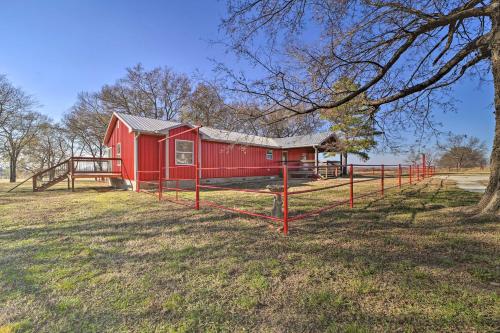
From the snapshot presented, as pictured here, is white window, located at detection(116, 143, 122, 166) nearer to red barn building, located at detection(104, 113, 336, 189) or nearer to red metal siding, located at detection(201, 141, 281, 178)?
red barn building, located at detection(104, 113, 336, 189)

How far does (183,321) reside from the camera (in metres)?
1.87

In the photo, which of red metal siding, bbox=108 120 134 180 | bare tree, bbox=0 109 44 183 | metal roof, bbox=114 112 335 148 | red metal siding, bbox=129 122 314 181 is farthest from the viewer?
bare tree, bbox=0 109 44 183

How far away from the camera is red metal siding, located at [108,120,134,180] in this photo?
11466mm

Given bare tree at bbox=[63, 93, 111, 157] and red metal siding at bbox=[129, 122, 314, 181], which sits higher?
bare tree at bbox=[63, 93, 111, 157]

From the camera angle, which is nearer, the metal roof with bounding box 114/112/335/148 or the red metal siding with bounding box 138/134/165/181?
the metal roof with bounding box 114/112/335/148

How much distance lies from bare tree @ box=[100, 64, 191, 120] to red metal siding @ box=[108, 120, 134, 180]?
41.3 feet

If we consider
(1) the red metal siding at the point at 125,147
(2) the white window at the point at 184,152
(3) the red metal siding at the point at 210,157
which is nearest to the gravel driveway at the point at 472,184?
(3) the red metal siding at the point at 210,157

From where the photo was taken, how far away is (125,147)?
12.3 m

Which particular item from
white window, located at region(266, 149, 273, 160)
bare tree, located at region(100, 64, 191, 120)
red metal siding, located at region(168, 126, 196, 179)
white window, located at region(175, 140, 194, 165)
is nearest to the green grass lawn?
red metal siding, located at region(168, 126, 196, 179)

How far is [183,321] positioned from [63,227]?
4.27 meters

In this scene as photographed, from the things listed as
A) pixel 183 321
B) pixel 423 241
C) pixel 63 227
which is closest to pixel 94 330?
pixel 183 321

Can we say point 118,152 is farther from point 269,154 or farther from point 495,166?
point 495,166

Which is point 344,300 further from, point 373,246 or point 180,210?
point 180,210

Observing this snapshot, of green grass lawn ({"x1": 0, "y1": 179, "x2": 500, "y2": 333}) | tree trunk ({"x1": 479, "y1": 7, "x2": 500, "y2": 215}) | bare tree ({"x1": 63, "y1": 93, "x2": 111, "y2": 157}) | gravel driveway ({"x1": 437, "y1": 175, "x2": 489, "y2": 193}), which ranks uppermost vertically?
bare tree ({"x1": 63, "y1": 93, "x2": 111, "y2": 157})
